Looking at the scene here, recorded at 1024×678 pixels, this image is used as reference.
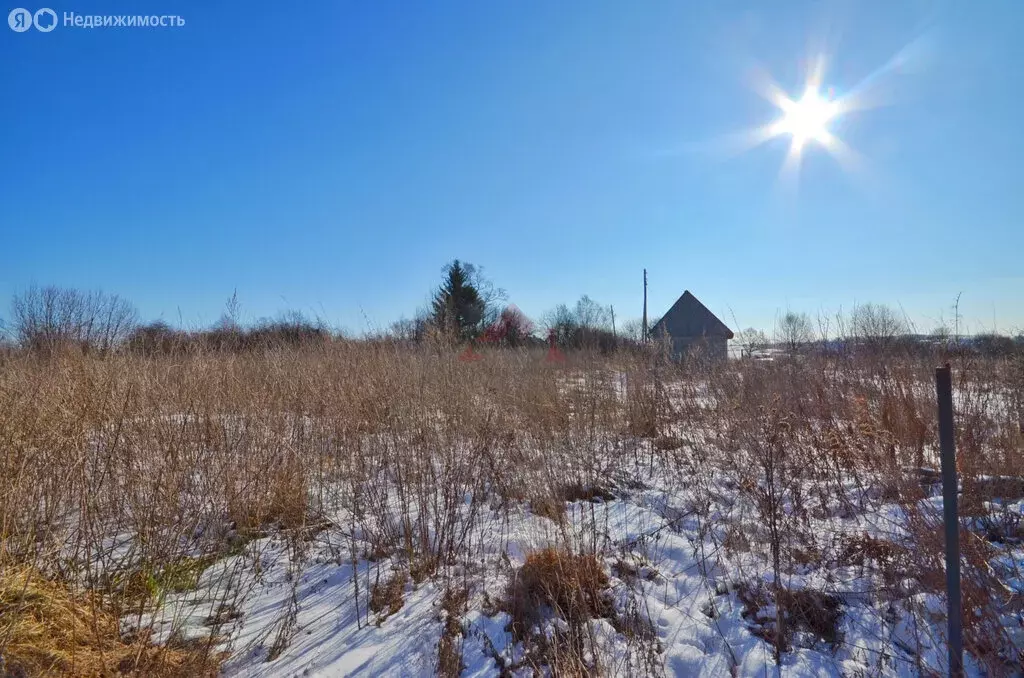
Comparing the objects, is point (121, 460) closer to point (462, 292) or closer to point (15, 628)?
point (15, 628)

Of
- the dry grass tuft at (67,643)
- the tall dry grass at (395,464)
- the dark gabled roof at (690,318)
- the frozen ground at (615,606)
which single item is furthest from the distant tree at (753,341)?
the dark gabled roof at (690,318)

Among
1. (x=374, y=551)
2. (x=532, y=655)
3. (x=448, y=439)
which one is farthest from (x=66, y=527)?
(x=532, y=655)

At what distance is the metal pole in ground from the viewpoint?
1.30 m

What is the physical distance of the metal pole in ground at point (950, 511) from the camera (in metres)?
1.30

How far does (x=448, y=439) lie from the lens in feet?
9.07

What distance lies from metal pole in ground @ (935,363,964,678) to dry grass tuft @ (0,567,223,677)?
2810mm

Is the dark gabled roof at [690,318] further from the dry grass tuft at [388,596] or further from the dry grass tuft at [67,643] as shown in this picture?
the dry grass tuft at [67,643]

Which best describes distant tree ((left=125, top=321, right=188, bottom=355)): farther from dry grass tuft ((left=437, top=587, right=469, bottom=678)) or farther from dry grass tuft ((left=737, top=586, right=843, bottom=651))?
dry grass tuft ((left=737, top=586, right=843, bottom=651))

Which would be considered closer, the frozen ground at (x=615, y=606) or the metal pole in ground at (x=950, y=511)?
the metal pole in ground at (x=950, y=511)

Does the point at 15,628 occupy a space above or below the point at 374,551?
above

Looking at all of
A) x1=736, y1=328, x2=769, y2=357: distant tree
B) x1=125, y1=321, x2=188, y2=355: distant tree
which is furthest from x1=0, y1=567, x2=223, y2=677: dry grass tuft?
x1=736, y1=328, x2=769, y2=357: distant tree

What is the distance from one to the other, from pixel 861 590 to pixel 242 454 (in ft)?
12.4

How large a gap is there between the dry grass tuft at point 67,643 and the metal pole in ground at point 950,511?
2810mm

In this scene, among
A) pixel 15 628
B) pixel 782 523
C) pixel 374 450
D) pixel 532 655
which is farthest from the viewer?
pixel 374 450
